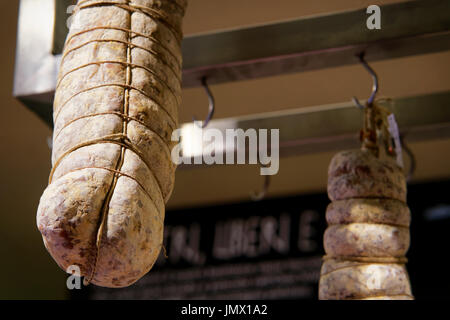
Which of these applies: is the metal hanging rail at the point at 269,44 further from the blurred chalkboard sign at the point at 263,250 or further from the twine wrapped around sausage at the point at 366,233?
the blurred chalkboard sign at the point at 263,250

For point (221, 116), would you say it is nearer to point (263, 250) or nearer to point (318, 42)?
point (263, 250)

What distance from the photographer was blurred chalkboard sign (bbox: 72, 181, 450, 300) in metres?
2.74

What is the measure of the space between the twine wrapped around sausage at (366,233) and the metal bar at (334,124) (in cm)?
31

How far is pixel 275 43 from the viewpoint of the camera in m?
1.07

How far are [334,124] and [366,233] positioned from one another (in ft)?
1.46

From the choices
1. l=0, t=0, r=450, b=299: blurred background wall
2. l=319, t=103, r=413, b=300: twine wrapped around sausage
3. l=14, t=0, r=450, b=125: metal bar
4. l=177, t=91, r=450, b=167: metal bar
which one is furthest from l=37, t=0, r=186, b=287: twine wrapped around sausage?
l=0, t=0, r=450, b=299: blurred background wall

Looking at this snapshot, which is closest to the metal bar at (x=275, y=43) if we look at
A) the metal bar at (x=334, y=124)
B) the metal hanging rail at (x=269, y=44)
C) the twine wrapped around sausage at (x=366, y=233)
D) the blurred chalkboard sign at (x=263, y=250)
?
the metal hanging rail at (x=269, y=44)

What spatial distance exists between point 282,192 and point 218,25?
44.3 inches

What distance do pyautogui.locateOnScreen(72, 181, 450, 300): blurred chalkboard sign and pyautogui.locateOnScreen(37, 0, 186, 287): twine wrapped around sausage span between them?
7.17 feet

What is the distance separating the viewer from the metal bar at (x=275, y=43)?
3.28 feet

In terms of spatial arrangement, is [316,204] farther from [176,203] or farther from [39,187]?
[39,187]

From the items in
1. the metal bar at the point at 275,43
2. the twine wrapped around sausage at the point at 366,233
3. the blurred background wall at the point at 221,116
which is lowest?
the twine wrapped around sausage at the point at 366,233

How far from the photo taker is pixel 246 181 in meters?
3.11
